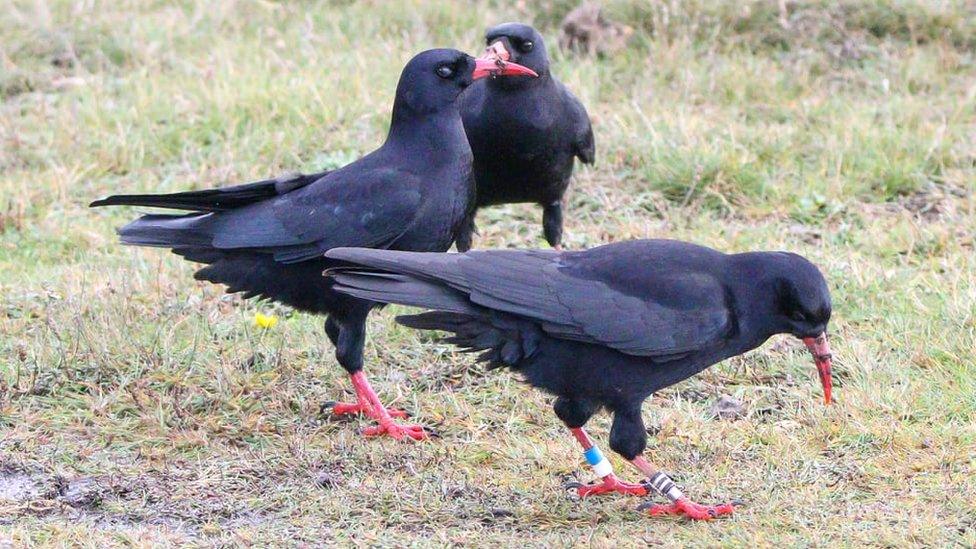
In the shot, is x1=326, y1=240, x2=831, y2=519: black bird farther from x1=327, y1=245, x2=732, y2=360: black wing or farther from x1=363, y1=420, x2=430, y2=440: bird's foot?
x1=363, y1=420, x2=430, y2=440: bird's foot

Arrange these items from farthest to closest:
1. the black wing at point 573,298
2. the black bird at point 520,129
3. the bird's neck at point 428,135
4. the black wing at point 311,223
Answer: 1. the black bird at point 520,129
2. the bird's neck at point 428,135
3. the black wing at point 311,223
4. the black wing at point 573,298

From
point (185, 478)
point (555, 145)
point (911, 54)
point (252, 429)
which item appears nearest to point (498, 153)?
point (555, 145)

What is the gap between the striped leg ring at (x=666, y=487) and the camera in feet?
14.5

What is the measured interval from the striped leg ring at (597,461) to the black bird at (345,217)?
863 mm

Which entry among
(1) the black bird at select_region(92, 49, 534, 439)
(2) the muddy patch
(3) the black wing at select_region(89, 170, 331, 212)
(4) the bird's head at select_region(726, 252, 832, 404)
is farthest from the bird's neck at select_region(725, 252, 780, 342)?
(2) the muddy patch

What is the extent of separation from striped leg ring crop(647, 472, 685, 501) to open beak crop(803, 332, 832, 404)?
69 cm

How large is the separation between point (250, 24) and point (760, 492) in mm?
6256

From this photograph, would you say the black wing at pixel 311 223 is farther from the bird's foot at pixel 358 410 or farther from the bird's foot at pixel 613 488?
the bird's foot at pixel 613 488

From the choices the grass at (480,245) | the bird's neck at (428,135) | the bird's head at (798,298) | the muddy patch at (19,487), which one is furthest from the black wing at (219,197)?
the bird's head at (798,298)

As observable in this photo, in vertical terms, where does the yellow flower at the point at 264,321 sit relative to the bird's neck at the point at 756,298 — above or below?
below

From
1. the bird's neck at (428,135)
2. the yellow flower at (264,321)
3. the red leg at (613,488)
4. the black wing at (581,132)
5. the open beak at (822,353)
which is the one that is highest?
the bird's neck at (428,135)

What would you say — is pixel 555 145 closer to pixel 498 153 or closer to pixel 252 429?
pixel 498 153

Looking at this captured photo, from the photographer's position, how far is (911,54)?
345 inches

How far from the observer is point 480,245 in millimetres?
6973
